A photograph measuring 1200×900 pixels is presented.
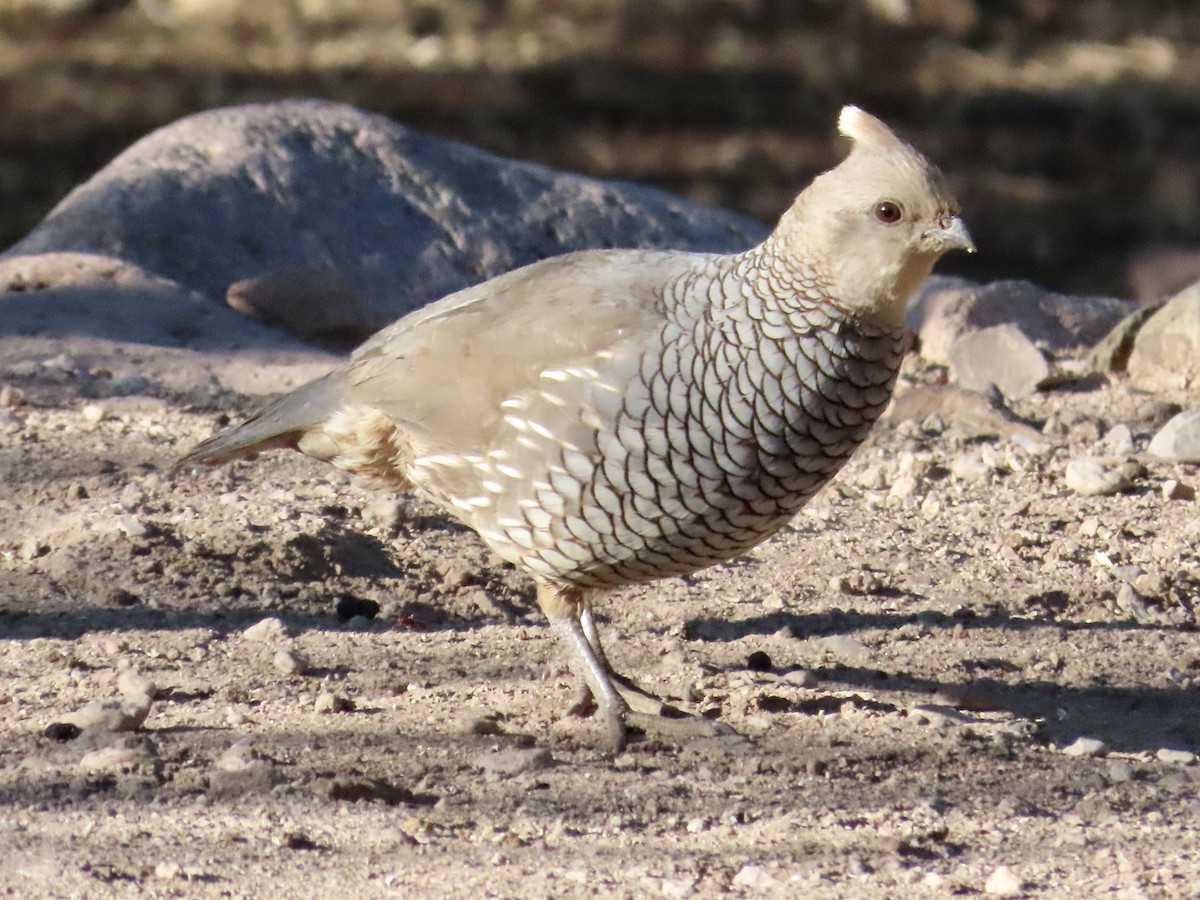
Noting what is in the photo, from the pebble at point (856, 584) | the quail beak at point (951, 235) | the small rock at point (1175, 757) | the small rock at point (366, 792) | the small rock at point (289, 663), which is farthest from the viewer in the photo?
the pebble at point (856, 584)

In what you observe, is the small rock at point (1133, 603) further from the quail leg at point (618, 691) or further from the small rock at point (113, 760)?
the small rock at point (113, 760)

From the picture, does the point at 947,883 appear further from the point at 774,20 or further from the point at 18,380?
the point at 774,20

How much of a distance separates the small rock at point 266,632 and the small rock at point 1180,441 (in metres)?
3.06

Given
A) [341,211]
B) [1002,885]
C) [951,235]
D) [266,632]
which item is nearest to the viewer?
[1002,885]

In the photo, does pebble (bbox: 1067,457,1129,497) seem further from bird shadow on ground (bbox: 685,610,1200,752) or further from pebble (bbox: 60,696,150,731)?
pebble (bbox: 60,696,150,731)

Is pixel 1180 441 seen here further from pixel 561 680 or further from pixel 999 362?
pixel 561 680

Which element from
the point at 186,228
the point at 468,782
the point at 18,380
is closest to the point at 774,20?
the point at 186,228

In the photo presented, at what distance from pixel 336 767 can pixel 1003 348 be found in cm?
375

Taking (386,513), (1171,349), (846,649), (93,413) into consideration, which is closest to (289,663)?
(386,513)

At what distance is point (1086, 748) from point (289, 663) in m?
1.95

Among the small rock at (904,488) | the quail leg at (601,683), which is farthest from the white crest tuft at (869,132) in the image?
the small rock at (904,488)

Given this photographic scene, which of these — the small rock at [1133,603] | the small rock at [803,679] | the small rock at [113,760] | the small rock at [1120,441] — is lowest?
the small rock at [113,760]

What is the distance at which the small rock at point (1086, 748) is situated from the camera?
13.8 ft

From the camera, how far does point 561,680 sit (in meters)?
4.59
